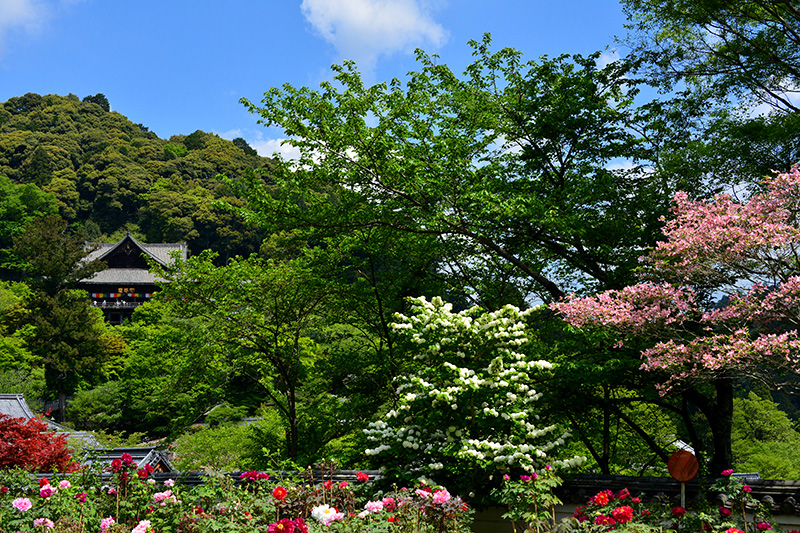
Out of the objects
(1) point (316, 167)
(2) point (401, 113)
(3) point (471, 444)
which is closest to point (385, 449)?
(3) point (471, 444)

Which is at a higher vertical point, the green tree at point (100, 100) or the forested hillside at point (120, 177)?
the green tree at point (100, 100)

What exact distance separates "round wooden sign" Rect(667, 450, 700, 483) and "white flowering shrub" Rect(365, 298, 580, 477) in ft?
3.57

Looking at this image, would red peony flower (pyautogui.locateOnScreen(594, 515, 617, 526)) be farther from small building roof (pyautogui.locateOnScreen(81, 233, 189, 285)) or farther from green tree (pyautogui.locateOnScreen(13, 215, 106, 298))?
small building roof (pyautogui.locateOnScreen(81, 233, 189, 285))

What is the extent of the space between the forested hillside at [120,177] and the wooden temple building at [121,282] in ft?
27.8

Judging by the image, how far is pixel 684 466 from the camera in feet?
15.1

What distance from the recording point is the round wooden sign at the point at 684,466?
4578mm

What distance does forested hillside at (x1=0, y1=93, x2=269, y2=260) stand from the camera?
4725cm

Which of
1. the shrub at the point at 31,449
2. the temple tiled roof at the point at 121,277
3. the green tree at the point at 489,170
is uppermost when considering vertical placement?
the temple tiled roof at the point at 121,277

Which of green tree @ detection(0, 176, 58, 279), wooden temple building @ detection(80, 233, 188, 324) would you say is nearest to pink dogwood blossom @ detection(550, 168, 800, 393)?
wooden temple building @ detection(80, 233, 188, 324)

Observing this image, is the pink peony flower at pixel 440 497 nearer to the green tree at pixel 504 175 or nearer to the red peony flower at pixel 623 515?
the red peony flower at pixel 623 515

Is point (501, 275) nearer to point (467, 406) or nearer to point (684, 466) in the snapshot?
point (467, 406)

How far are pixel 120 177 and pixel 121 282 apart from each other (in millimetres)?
19537

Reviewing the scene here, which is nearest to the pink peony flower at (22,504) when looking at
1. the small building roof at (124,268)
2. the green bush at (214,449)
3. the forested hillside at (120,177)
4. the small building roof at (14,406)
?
the green bush at (214,449)

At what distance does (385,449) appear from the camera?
19.5 ft
